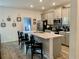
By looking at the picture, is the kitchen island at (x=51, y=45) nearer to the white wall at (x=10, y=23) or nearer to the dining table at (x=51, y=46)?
the dining table at (x=51, y=46)

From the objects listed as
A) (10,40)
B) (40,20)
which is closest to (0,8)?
(10,40)

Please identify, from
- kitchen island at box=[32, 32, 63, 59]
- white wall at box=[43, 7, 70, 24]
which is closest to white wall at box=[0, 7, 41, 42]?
white wall at box=[43, 7, 70, 24]

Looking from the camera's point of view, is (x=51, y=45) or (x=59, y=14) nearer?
(x=51, y=45)

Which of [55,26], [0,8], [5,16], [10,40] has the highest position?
[0,8]

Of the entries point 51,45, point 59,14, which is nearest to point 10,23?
point 59,14

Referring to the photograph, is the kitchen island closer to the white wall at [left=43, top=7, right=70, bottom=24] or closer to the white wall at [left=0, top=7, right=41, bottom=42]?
the white wall at [left=43, top=7, right=70, bottom=24]

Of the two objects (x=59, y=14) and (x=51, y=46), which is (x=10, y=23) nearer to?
(x=59, y=14)

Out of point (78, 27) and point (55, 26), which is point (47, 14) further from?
point (78, 27)

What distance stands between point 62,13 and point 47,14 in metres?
2.16

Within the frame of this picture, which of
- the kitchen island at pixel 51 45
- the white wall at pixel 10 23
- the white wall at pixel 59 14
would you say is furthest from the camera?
the white wall at pixel 10 23

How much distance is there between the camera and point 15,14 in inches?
361

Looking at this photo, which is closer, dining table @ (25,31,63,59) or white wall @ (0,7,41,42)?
dining table @ (25,31,63,59)

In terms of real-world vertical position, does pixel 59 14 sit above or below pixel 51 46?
above

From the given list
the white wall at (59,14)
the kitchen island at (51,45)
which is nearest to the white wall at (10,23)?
the white wall at (59,14)
